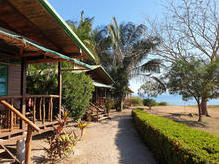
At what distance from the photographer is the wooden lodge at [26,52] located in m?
4.26

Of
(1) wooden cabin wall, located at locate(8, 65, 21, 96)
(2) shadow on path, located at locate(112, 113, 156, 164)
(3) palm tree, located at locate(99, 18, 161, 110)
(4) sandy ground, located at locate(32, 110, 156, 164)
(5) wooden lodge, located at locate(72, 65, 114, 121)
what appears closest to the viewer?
(4) sandy ground, located at locate(32, 110, 156, 164)

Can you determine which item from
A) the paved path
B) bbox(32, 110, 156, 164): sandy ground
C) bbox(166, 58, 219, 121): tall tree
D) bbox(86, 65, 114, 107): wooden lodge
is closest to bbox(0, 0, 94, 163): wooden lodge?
bbox(32, 110, 156, 164): sandy ground

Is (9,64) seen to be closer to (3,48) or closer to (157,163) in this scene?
(3,48)

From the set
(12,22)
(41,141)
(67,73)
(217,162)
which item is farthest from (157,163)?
(12,22)

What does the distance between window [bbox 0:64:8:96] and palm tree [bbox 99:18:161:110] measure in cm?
1302

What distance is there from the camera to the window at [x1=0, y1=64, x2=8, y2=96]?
6.77 meters

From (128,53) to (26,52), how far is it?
17.0m

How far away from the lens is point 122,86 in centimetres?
1870

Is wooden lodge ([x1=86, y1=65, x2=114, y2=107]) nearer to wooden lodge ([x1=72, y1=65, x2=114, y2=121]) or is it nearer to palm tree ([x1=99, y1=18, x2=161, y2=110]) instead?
wooden lodge ([x1=72, y1=65, x2=114, y2=121])

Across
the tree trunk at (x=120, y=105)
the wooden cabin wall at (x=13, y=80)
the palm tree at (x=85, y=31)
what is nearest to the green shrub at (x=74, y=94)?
the wooden cabin wall at (x=13, y=80)

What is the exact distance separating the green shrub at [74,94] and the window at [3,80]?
252 centimetres

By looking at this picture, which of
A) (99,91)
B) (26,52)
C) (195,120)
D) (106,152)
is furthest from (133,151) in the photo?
(99,91)

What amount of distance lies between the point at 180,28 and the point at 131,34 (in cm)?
615

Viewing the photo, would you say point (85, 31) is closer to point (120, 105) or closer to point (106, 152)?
point (120, 105)
